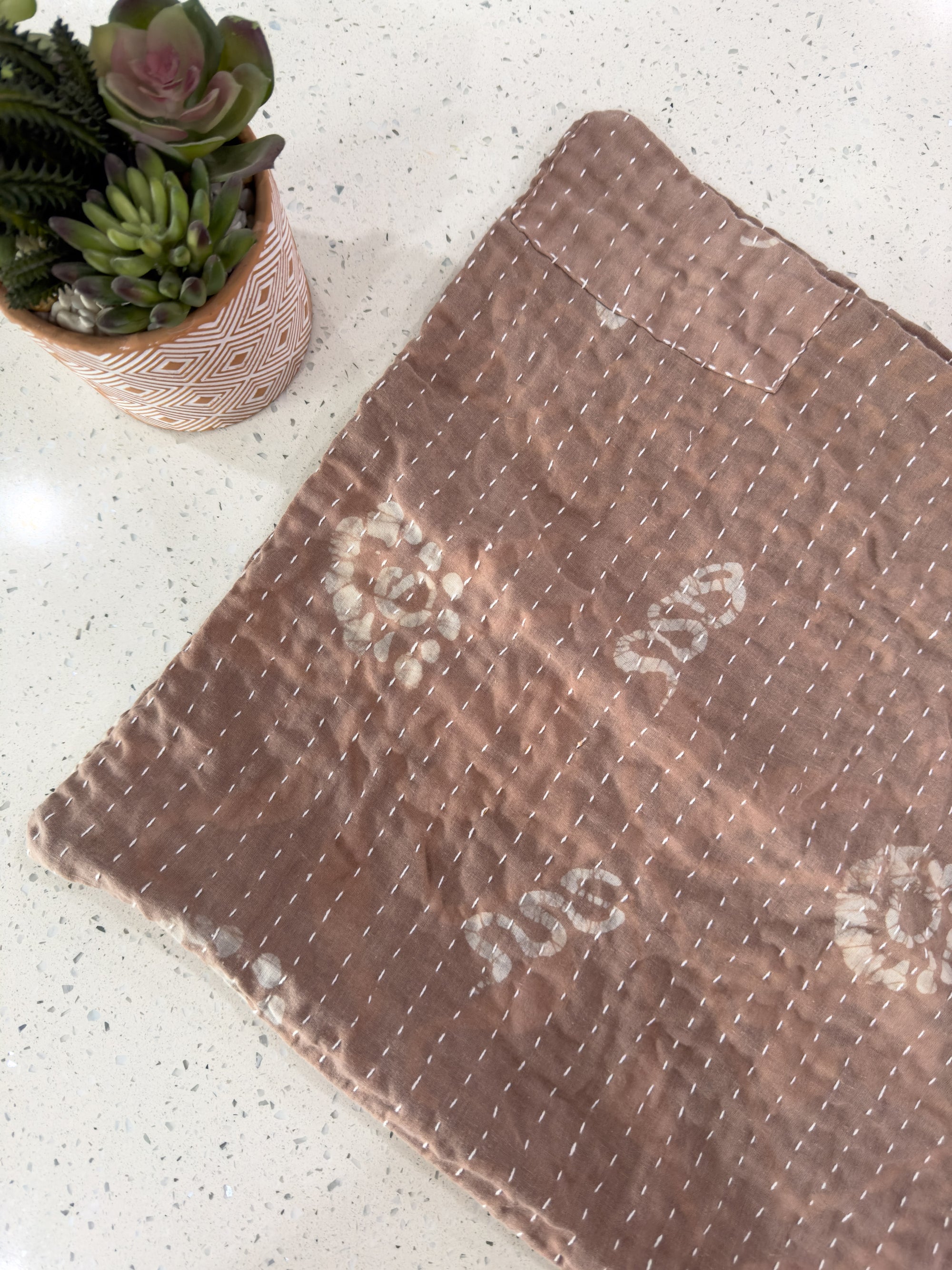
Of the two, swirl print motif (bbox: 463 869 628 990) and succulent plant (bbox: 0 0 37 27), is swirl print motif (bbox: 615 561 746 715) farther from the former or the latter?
succulent plant (bbox: 0 0 37 27)

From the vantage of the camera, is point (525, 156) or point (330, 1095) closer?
point (330, 1095)

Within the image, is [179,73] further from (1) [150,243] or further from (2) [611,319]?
(2) [611,319]

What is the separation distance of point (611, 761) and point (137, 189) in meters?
0.44

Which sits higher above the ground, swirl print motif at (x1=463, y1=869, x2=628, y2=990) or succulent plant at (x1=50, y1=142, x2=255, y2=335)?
succulent plant at (x1=50, y1=142, x2=255, y2=335)

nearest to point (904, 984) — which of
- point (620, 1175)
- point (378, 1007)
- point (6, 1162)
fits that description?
point (620, 1175)

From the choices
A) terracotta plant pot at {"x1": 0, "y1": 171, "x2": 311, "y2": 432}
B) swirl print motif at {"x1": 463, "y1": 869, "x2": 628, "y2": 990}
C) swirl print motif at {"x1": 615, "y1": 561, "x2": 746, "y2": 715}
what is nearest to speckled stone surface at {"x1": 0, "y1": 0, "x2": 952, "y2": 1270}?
terracotta plant pot at {"x1": 0, "y1": 171, "x2": 311, "y2": 432}

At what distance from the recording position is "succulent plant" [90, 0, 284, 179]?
425 mm

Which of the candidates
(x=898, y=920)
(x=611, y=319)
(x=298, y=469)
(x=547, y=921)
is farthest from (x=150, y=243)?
(x=898, y=920)

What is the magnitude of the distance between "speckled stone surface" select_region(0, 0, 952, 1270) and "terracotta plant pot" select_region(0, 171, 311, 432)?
0.18 ft

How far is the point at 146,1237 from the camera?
605mm

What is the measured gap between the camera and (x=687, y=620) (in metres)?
0.62

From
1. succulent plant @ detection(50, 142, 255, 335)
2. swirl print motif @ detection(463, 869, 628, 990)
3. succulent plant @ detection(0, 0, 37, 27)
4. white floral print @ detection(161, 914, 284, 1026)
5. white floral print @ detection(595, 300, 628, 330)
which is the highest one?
white floral print @ detection(595, 300, 628, 330)

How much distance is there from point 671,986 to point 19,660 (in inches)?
20.6

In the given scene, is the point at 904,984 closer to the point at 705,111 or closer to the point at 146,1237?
the point at 146,1237
